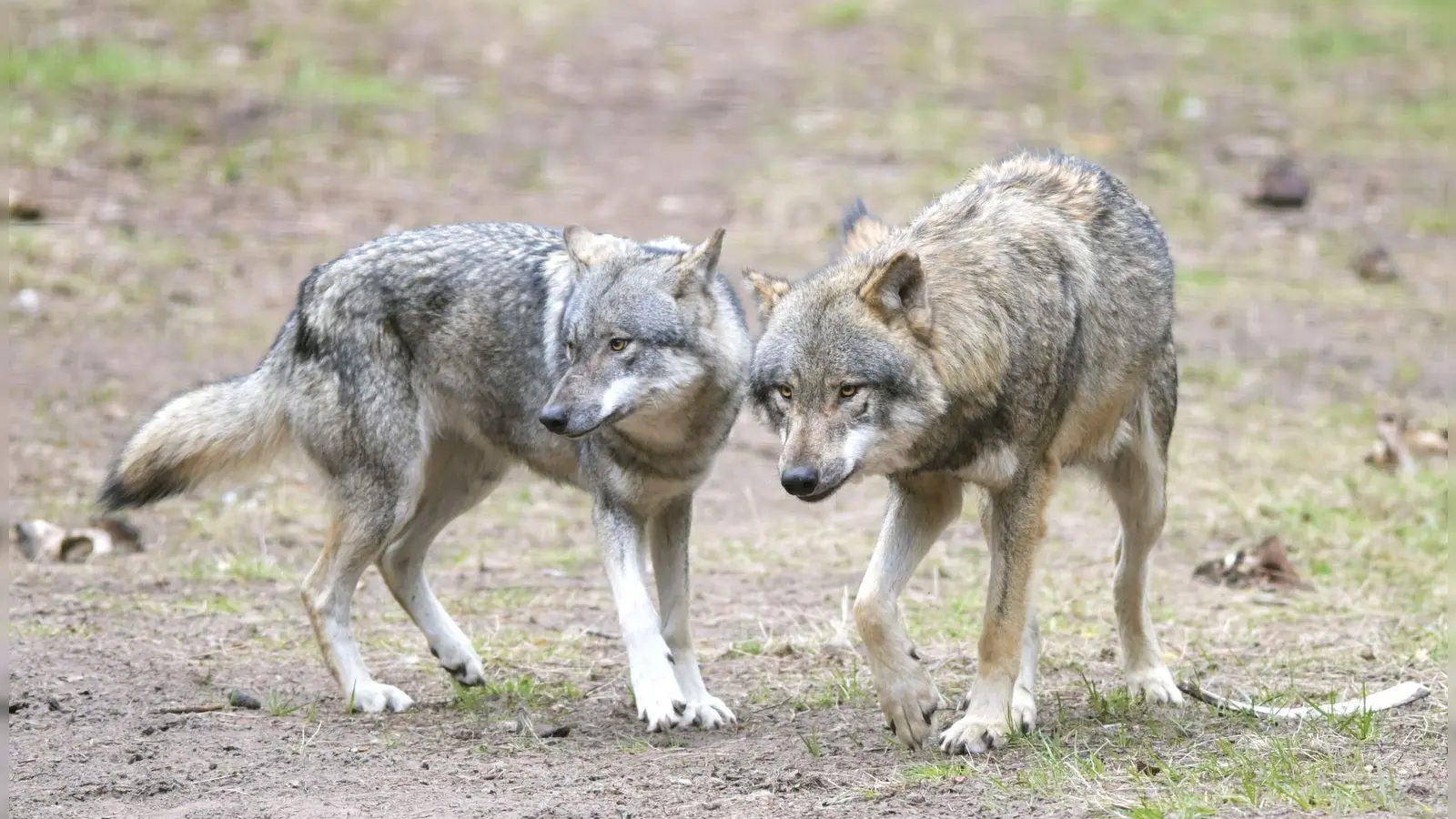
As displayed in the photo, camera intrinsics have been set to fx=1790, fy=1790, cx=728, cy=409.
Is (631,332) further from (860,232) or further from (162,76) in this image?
(162,76)

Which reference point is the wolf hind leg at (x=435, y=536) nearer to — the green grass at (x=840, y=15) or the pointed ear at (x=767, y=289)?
the pointed ear at (x=767, y=289)

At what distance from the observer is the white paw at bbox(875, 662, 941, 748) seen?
18.6ft

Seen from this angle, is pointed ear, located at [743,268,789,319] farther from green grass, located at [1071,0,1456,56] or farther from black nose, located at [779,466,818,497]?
green grass, located at [1071,0,1456,56]

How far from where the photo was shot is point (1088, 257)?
20.0ft

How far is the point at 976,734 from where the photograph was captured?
566 cm

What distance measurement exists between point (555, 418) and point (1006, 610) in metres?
1.62

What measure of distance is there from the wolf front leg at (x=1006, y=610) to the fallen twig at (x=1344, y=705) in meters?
0.70

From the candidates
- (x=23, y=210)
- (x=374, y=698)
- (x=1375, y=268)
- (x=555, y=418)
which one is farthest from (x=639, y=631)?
(x=1375, y=268)

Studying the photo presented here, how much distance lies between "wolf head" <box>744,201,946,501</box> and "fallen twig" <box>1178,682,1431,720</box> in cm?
145

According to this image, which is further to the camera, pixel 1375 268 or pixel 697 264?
pixel 1375 268

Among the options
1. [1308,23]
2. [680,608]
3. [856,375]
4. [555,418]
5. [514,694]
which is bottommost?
[1308,23]

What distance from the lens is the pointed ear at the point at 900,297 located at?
5.54 m

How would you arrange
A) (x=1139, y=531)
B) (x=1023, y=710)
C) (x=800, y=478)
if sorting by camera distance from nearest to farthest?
(x=800, y=478) → (x=1023, y=710) → (x=1139, y=531)

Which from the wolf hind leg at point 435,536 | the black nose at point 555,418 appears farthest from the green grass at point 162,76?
the black nose at point 555,418
